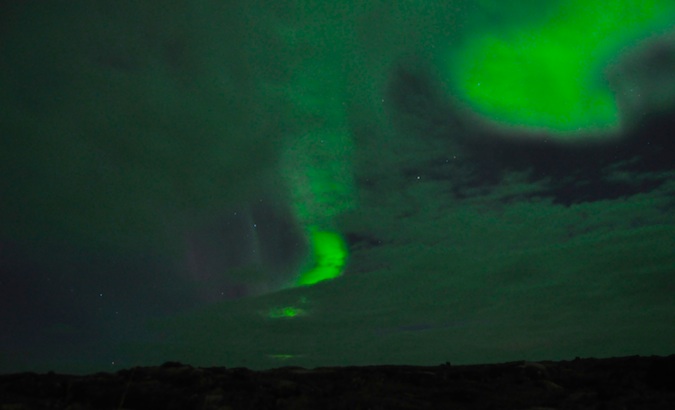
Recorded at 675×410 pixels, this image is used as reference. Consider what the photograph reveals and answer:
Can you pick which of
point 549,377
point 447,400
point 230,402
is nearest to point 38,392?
point 230,402

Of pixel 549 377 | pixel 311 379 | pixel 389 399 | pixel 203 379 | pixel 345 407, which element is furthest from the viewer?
pixel 549 377

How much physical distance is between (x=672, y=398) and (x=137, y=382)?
15.6 meters

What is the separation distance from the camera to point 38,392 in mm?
12289

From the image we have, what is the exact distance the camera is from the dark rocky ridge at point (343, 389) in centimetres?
1198

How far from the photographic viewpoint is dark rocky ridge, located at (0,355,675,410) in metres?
12.0

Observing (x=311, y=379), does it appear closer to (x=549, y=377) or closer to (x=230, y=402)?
(x=230, y=402)

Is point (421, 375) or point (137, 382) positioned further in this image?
point (421, 375)

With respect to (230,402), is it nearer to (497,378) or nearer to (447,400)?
(447,400)

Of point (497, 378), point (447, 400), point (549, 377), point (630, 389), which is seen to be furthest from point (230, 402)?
point (630, 389)

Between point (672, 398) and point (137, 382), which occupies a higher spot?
point (137, 382)

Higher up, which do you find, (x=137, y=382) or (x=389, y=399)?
(x=137, y=382)

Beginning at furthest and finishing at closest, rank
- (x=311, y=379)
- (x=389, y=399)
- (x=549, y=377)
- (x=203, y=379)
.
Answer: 1. (x=549, y=377)
2. (x=311, y=379)
3. (x=203, y=379)
4. (x=389, y=399)

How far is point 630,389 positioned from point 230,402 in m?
12.5

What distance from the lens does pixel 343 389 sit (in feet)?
45.1
